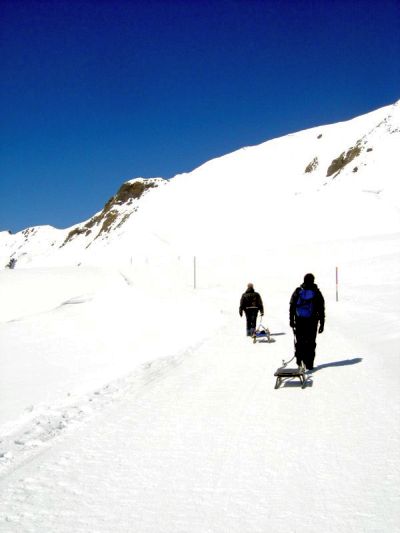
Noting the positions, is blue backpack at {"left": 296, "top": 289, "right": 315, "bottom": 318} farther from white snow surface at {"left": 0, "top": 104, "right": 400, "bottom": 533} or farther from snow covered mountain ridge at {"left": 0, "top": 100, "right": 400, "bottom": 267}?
snow covered mountain ridge at {"left": 0, "top": 100, "right": 400, "bottom": 267}

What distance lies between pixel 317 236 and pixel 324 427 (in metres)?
42.4

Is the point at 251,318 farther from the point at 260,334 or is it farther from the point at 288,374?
the point at 288,374

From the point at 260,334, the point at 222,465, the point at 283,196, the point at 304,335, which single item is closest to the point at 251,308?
the point at 260,334

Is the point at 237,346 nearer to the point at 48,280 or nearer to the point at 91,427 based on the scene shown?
the point at 91,427

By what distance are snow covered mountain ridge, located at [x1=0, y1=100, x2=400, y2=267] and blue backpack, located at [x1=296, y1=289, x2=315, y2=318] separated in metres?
37.3

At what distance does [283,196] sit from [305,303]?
67.7 m

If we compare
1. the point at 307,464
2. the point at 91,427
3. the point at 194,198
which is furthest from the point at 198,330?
the point at 194,198

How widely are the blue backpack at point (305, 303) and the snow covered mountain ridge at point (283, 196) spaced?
1469 inches

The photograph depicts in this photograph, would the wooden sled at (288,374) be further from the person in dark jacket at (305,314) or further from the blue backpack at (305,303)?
the blue backpack at (305,303)

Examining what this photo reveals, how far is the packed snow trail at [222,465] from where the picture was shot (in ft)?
13.2

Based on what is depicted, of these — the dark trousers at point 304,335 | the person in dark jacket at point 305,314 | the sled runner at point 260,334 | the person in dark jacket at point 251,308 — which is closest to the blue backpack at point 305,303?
the person in dark jacket at point 305,314

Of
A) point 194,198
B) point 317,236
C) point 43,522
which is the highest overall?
point 194,198

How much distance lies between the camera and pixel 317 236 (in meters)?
47.4

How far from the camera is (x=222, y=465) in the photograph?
500cm
